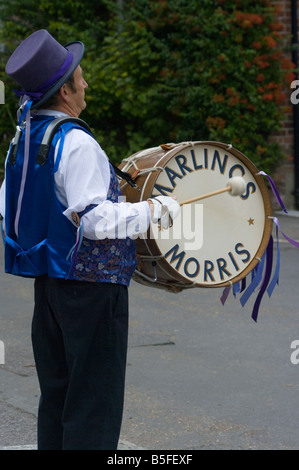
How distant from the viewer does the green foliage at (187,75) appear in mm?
11906

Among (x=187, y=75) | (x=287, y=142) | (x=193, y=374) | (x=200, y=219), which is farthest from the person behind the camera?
(x=287, y=142)

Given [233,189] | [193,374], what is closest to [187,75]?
[193,374]

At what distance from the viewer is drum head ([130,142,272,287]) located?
354 centimetres

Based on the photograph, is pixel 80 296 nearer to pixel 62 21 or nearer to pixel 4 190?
pixel 4 190

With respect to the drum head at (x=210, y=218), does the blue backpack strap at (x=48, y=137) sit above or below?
above

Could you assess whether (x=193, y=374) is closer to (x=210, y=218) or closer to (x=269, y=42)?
(x=210, y=218)

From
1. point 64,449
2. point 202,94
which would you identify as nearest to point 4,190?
point 64,449

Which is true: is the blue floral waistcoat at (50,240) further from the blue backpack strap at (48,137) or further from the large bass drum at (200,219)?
the large bass drum at (200,219)

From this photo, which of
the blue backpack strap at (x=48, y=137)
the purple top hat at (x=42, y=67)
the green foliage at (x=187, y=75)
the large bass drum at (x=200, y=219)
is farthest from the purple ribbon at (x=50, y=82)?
the green foliage at (x=187, y=75)

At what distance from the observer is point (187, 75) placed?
40.0ft

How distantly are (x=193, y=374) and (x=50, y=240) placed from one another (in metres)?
2.61

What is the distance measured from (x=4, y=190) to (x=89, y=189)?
0.48m

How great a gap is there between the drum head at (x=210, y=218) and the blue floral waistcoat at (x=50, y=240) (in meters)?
0.33

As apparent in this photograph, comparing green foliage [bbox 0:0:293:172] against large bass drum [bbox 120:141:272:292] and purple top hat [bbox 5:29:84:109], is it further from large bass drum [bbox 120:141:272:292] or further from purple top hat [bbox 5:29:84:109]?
purple top hat [bbox 5:29:84:109]
